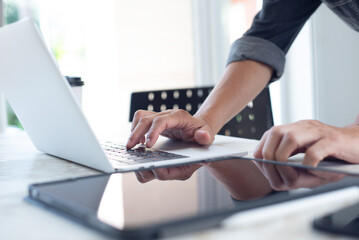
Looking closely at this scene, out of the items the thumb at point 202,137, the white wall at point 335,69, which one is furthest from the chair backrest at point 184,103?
the thumb at point 202,137

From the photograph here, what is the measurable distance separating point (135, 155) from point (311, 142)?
31 cm

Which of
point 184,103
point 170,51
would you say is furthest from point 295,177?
point 170,51

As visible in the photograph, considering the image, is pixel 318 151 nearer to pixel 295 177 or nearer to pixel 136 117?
pixel 295 177

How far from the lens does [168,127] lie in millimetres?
917

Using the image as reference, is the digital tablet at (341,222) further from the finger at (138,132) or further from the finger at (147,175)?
the finger at (138,132)

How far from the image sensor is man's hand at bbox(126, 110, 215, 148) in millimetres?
875

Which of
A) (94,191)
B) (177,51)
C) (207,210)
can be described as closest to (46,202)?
(94,191)

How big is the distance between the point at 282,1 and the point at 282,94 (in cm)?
103

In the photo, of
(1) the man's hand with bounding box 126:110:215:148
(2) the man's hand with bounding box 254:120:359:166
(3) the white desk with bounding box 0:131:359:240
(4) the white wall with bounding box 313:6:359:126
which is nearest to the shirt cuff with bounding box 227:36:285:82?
(1) the man's hand with bounding box 126:110:215:148

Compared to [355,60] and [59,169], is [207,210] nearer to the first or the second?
[59,169]

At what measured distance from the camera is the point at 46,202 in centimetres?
48

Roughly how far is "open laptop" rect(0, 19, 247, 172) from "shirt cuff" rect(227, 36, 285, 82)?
Result: 397 mm

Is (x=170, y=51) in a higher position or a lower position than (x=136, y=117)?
lower

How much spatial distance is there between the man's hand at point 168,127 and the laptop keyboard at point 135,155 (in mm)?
19
